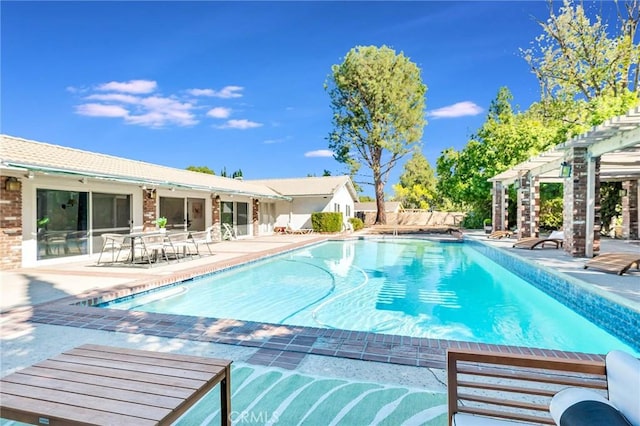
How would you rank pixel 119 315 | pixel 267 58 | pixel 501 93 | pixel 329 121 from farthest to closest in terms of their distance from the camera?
pixel 501 93 < pixel 329 121 < pixel 267 58 < pixel 119 315

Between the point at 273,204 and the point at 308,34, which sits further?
the point at 273,204

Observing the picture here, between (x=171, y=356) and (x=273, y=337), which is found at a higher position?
(x=171, y=356)

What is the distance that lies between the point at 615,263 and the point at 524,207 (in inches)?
343

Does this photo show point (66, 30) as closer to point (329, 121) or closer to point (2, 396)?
point (2, 396)

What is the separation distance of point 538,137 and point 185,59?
19843mm

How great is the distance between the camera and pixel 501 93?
40.9 metres

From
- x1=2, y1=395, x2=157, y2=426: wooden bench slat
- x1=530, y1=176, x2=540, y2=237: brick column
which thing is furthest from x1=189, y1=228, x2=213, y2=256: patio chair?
x1=530, y1=176, x2=540, y2=237: brick column

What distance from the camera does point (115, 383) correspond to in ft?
6.34

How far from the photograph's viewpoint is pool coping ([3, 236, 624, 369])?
141 inches

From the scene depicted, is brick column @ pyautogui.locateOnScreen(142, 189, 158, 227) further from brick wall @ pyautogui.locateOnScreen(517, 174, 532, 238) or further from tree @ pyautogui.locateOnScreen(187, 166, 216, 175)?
tree @ pyautogui.locateOnScreen(187, 166, 216, 175)

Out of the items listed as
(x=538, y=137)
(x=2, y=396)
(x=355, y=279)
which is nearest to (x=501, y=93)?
(x=538, y=137)

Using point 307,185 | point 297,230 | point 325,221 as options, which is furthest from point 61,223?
point 307,185

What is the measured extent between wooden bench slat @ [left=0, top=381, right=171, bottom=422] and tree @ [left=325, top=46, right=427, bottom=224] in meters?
28.9

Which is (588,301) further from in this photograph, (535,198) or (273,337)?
(535,198)
